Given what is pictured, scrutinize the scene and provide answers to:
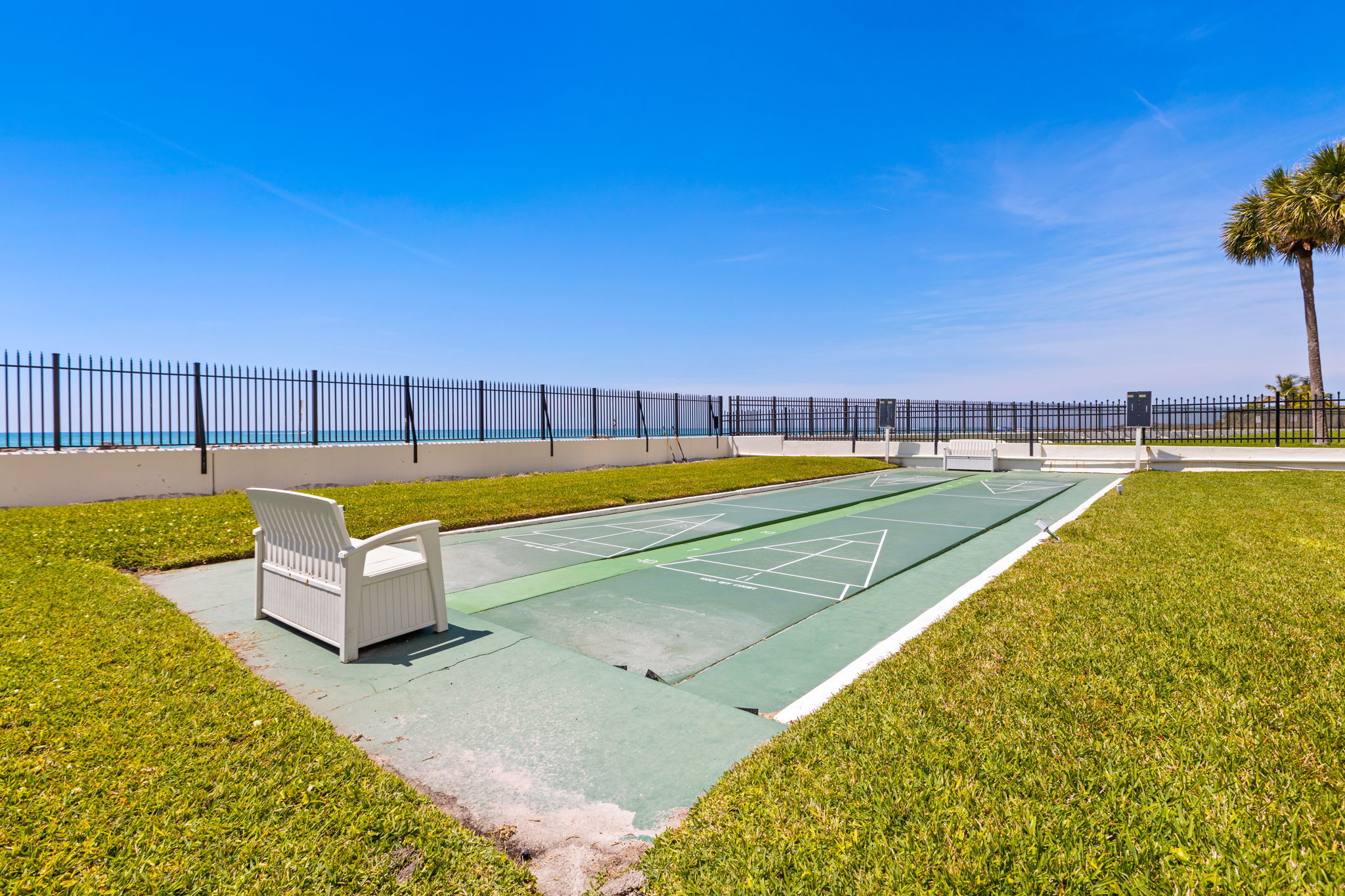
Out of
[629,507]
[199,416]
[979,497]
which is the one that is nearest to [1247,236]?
[979,497]

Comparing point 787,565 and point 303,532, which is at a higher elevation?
point 303,532


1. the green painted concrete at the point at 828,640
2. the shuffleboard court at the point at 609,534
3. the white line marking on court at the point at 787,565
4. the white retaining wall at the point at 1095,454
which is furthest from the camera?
the white retaining wall at the point at 1095,454

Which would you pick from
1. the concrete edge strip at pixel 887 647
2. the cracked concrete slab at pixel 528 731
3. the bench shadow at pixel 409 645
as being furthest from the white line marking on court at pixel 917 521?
the bench shadow at pixel 409 645

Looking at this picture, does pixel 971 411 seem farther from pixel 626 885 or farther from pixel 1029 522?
pixel 626 885

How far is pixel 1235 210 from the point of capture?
2780cm

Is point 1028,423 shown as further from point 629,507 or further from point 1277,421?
point 629,507

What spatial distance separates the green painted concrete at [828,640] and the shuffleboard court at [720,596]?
0.43 ft

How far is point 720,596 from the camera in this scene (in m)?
5.93

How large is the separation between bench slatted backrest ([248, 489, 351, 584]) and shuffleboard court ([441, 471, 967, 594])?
1612mm

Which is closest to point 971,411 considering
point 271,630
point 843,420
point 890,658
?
point 843,420

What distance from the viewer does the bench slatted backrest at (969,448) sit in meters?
23.7

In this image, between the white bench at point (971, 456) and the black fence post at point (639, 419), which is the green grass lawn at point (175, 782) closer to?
the black fence post at point (639, 419)

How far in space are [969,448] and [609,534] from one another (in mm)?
19792

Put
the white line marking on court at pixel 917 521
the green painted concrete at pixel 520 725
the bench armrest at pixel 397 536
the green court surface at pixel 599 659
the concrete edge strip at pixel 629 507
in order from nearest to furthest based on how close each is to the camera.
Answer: the green painted concrete at pixel 520 725 → the green court surface at pixel 599 659 → the bench armrest at pixel 397 536 → the concrete edge strip at pixel 629 507 → the white line marking on court at pixel 917 521
